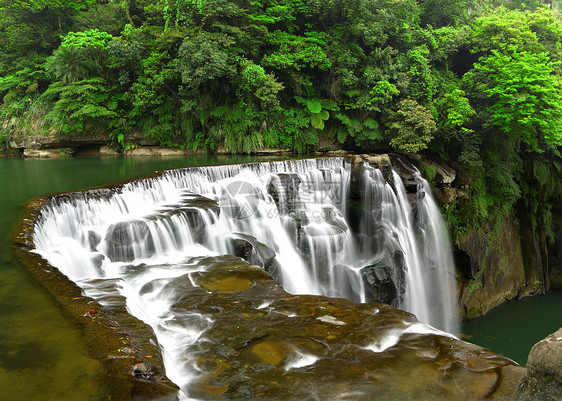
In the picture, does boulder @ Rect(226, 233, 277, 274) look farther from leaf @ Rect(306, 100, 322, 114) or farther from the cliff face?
leaf @ Rect(306, 100, 322, 114)

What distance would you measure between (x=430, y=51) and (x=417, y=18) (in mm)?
3374

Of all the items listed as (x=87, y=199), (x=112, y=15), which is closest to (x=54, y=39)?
(x=112, y=15)

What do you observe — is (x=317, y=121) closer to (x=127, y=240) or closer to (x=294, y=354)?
(x=127, y=240)

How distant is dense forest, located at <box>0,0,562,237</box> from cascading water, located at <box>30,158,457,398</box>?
3.06 metres

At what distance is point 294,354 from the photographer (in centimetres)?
361

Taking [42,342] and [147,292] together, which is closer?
[42,342]

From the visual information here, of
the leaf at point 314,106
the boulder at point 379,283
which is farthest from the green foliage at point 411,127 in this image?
the boulder at point 379,283

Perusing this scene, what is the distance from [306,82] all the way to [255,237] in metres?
12.2

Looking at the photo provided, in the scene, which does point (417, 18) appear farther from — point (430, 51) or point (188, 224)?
point (188, 224)

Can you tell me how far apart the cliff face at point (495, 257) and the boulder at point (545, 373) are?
41.4ft

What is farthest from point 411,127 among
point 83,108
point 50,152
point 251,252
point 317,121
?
point 50,152

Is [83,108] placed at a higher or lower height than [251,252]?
higher

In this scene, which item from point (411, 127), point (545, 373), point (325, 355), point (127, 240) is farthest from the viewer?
point (411, 127)

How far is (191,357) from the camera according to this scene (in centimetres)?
371
